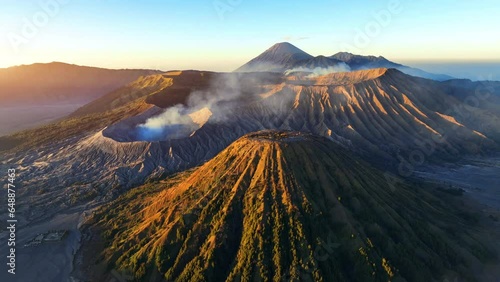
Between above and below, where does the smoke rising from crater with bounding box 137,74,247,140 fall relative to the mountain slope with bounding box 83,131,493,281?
below

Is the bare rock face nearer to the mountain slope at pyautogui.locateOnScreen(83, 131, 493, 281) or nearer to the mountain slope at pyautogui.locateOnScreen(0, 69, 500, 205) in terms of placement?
the mountain slope at pyautogui.locateOnScreen(0, 69, 500, 205)

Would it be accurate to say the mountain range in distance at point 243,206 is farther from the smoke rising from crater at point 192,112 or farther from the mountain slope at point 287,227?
the smoke rising from crater at point 192,112

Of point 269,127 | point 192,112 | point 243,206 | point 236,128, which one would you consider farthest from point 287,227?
point 192,112

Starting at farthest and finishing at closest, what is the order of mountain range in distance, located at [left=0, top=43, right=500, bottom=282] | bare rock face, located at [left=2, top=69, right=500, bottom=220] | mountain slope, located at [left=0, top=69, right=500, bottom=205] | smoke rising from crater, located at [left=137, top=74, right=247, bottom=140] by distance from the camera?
smoke rising from crater, located at [left=137, top=74, right=247, bottom=140] < mountain slope, located at [left=0, top=69, right=500, bottom=205] < bare rock face, located at [left=2, top=69, right=500, bottom=220] < mountain range in distance, located at [left=0, top=43, right=500, bottom=282]

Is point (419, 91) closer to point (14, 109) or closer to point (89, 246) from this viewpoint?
point (89, 246)

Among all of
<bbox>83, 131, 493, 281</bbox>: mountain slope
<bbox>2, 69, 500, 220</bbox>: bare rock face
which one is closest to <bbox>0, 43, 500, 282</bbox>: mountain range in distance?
<bbox>83, 131, 493, 281</bbox>: mountain slope

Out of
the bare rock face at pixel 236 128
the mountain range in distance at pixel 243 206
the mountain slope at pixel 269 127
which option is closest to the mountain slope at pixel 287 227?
the mountain range in distance at pixel 243 206

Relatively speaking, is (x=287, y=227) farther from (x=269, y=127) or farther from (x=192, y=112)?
(x=192, y=112)

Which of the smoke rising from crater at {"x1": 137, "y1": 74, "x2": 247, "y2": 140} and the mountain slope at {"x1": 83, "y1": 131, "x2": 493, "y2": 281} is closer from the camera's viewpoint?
the mountain slope at {"x1": 83, "y1": 131, "x2": 493, "y2": 281}
